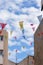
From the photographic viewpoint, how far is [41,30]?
31.3m

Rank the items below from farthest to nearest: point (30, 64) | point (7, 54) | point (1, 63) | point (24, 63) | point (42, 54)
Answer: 1. point (24, 63)
2. point (30, 64)
3. point (7, 54)
4. point (1, 63)
5. point (42, 54)

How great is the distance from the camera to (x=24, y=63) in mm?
78438

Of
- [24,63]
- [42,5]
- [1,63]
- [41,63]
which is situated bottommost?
[24,63]

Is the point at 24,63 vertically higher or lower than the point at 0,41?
lower

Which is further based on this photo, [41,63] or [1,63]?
[1,63]

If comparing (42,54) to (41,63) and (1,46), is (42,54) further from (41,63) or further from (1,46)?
(1,46)

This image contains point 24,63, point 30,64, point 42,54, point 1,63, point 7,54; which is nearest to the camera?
point 42,54

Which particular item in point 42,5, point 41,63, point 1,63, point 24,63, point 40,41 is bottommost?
point 24,63

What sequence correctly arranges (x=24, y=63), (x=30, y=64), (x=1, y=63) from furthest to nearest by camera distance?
(x=24, y=63) < (x=30, y=64) < (x=1, y=63)

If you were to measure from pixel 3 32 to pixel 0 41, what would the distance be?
5.74ft

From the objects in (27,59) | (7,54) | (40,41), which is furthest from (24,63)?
(40,41)

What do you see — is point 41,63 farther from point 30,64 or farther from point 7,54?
point 30,64

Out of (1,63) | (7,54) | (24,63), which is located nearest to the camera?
(1,63)

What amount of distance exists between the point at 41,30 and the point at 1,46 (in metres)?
14.0
